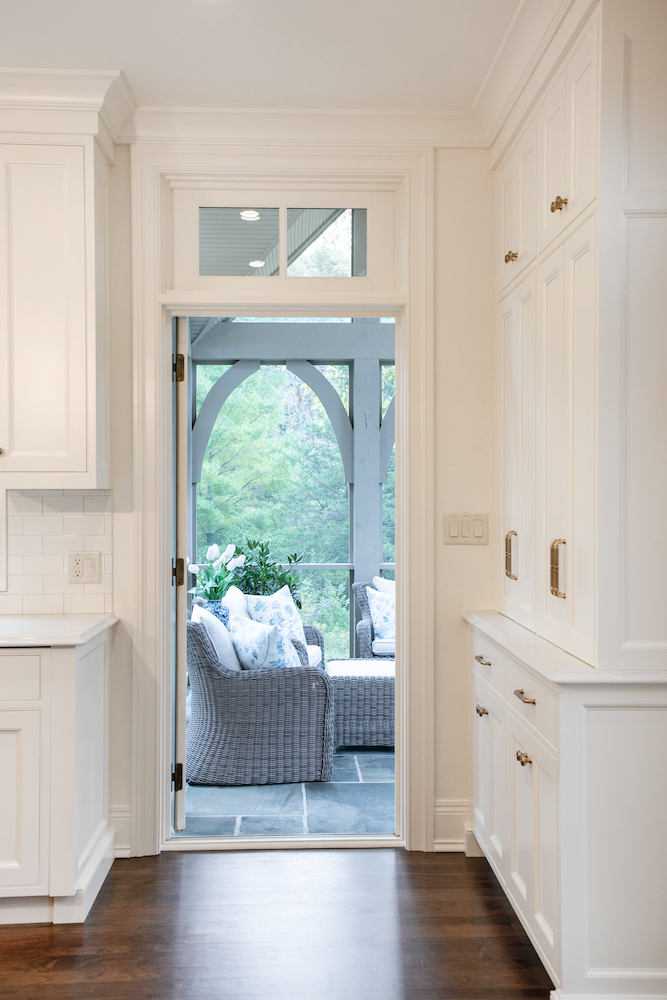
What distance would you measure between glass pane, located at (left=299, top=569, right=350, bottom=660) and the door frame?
268 centimetres

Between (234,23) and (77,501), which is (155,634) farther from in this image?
(234,23)

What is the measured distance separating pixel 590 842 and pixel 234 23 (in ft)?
8.06

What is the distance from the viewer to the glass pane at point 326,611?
5.59 meters

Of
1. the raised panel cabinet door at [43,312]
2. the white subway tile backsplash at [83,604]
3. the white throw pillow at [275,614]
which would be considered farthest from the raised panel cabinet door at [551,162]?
the white throw pillow at [275,614]

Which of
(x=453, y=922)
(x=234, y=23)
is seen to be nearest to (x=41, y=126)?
(x=234, y=23)

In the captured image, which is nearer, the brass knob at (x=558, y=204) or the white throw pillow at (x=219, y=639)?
the brass knob at (x=558, y=204)

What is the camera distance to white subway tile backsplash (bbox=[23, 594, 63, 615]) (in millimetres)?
2799

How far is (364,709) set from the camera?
13.9ft

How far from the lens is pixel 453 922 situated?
2.33 m

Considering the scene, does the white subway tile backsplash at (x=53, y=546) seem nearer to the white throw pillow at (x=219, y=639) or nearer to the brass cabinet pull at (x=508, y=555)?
the white throw pillow at (x=219, y=639)

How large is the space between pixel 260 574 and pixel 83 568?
255cm

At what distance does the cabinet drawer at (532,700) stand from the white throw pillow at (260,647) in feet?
5.43

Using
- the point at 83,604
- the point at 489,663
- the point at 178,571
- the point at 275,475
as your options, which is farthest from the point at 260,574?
the point at 489,663

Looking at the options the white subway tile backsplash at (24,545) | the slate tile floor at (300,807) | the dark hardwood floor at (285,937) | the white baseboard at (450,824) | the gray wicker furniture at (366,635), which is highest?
the white subway tile backsplash at (24,545)
